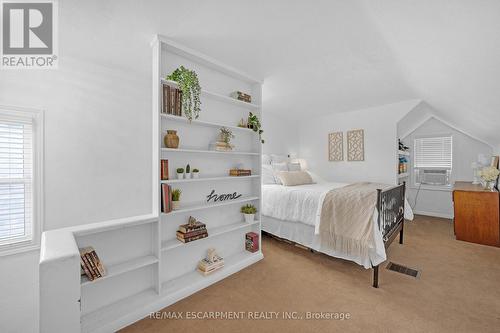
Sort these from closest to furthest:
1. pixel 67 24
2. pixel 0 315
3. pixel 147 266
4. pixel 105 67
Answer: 1. pixel 67 24
2. pixel 0 315
3. pixel 147 266
4. pixel 105 67

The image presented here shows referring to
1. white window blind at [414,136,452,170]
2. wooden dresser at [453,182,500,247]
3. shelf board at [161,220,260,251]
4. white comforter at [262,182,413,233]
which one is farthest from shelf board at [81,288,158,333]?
white window blind at [414,136,452,170]

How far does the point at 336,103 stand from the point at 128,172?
3.82 meters

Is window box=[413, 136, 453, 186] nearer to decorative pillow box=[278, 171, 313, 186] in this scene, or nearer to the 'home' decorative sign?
decorative pillow box=[278, 171, 313, 186]

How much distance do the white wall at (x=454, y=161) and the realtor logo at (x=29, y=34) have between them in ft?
20.9

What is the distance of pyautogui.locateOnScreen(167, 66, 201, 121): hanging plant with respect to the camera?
2008 mm

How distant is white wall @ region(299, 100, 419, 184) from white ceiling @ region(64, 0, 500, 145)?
1140 millimetres

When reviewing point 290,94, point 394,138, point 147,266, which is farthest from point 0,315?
point 394,138

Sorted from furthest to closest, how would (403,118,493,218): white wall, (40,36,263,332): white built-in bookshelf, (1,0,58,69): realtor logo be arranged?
(403,118,493,218): white wall, (1,0,58,69): realtor logo, (40,36,263,332): white built-in bookshelf

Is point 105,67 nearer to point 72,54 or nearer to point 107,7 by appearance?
point 72,54

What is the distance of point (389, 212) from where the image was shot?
2688 mm

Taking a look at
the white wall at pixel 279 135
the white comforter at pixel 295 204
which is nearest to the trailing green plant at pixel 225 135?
the white comforter at pixel 295 204

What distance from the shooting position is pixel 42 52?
196cm

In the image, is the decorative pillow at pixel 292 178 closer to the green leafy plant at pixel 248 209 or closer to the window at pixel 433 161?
the green leafy plant at pixel 248 209

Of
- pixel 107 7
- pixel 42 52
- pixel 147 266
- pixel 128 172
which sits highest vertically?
pixel 107 7
